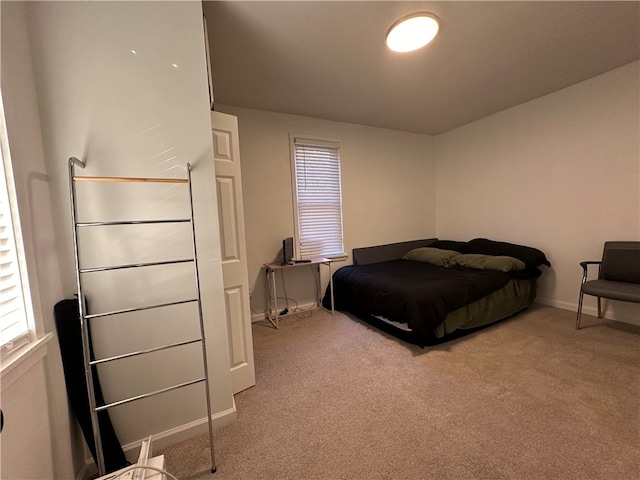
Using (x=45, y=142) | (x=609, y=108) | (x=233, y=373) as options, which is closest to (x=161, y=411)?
(x=233, y=373)

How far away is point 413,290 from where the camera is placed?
2.41 meters

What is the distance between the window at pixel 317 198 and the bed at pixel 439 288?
1.50 feet

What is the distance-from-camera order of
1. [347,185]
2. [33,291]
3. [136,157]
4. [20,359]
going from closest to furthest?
[20,359], [33,291], [136,157], [347,185]

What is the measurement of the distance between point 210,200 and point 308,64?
167cm

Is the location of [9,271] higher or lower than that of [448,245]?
higher

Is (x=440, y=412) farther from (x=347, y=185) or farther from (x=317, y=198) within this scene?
(x=347, y=185)

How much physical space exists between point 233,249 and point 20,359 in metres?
1.11

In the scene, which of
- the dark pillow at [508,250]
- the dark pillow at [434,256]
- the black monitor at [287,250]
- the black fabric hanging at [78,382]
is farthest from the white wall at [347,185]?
the black fabric hanging at [78,382]

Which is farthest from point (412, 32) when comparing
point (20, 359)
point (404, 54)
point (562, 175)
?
point (20, 359)

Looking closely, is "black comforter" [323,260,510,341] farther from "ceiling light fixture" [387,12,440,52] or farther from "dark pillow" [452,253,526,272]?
"ceiling light fixture" [387,12,440,52]

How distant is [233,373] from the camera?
1.85m

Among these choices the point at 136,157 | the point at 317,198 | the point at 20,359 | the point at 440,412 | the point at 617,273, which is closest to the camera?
the point at 20,359

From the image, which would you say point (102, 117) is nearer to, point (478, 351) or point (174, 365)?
point (174, 365)

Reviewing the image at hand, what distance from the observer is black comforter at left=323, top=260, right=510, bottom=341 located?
229cm
